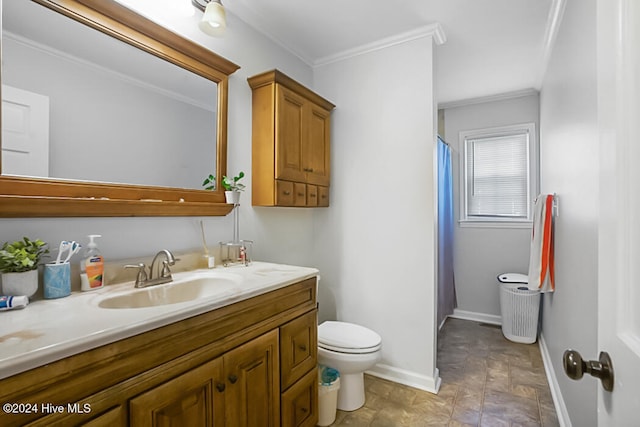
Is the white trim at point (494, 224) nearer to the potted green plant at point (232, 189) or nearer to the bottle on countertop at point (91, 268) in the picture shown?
the potted green plant at point (232, 189)

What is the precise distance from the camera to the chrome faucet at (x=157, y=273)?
52.1 inches

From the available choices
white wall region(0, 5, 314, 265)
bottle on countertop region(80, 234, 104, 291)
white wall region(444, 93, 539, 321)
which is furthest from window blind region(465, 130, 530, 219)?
bottle on countertop region(80, 234, 104, 291)

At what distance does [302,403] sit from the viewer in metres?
1.55

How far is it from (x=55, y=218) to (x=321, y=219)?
1.75 metres

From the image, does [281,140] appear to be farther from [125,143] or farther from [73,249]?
[73,249]

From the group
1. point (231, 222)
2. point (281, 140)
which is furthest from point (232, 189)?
point (281, 140)

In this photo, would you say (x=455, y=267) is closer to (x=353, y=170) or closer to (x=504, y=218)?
(x=504, y=218)

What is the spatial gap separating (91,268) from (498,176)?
375cm

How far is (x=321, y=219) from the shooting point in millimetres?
2615

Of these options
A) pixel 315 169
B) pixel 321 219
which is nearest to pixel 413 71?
pixel 315 169

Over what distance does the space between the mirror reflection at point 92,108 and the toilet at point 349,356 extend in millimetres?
1199

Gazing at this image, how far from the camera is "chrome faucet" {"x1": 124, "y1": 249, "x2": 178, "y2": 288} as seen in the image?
1324 mm

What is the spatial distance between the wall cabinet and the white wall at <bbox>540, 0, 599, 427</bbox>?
150 centimetres

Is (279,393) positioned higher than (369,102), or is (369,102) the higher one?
(369,102)
